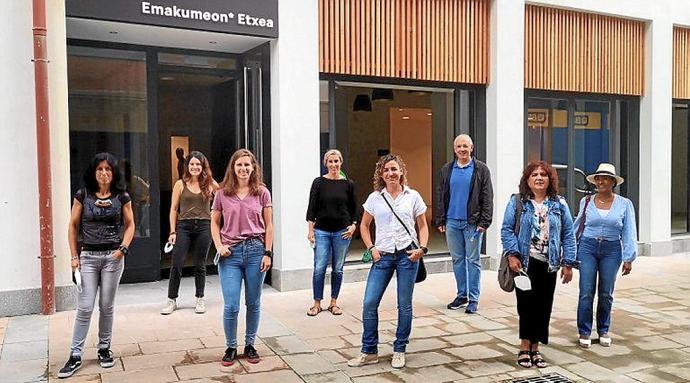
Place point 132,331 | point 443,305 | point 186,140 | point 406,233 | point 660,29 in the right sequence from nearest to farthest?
point 406,233, point 132,331, point 443,305, point 186,140, point 660,29

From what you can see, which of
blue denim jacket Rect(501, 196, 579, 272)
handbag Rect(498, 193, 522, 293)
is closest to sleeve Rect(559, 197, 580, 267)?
blue denim jacket Rect(501, 196, 579, 272)

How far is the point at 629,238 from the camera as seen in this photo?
5918 mm

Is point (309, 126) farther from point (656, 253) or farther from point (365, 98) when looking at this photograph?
point (656, 253)

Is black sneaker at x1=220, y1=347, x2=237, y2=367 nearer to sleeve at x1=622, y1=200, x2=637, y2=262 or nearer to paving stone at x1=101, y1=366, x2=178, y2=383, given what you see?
paving stone at x1=101, y1=366, x2=178, y2=383

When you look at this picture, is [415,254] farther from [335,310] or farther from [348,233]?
[335,310]

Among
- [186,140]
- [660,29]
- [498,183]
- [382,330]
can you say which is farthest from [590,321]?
[660,29]

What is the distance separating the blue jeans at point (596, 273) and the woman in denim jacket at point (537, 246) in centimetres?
62

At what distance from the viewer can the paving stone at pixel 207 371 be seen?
5.09 m

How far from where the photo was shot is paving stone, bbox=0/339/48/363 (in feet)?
18.3

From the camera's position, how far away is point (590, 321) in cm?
605

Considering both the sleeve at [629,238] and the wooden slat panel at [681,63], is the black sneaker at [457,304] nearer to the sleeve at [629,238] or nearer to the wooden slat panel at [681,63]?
the sleeve at [629,238]

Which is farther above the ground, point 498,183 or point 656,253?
point 498,183

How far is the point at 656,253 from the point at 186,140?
8.40m

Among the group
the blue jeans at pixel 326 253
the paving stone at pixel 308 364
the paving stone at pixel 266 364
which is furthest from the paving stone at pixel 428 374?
the blue jeans at pixel 326 253
